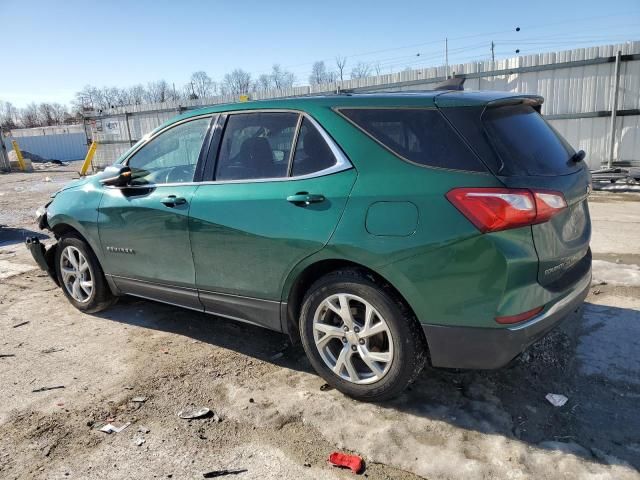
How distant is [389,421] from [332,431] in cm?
34

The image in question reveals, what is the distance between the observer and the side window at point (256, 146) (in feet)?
10.7

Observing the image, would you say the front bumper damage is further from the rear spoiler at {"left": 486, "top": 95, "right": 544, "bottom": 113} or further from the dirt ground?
the rear spoiler at {"left": 486, "top": 95, "right": 544, "bottom": 113}

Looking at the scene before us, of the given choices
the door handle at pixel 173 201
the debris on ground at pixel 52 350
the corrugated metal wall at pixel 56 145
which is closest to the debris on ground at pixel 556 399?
the door handle at pixel 173 201

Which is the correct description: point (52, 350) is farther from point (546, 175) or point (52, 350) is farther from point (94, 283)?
point (546, 175)

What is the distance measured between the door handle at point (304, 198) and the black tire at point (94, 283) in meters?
2.44

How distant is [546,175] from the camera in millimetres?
2705

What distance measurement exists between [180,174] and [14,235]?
6564 millimetres

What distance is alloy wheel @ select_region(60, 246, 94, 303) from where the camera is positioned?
4652 millimetres

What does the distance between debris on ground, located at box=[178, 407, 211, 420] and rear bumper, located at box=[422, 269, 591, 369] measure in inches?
56.0

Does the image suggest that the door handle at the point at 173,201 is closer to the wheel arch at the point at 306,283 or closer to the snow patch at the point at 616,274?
the wheel arch at the point at 306,283

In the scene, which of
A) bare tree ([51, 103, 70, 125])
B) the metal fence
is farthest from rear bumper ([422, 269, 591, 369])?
bare tree ([51, 103, 70, 125])

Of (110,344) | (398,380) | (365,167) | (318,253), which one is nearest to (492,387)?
(398,380)

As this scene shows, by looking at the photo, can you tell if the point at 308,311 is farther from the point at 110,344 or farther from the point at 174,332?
the point at 110,344

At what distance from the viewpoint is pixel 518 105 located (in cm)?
300
